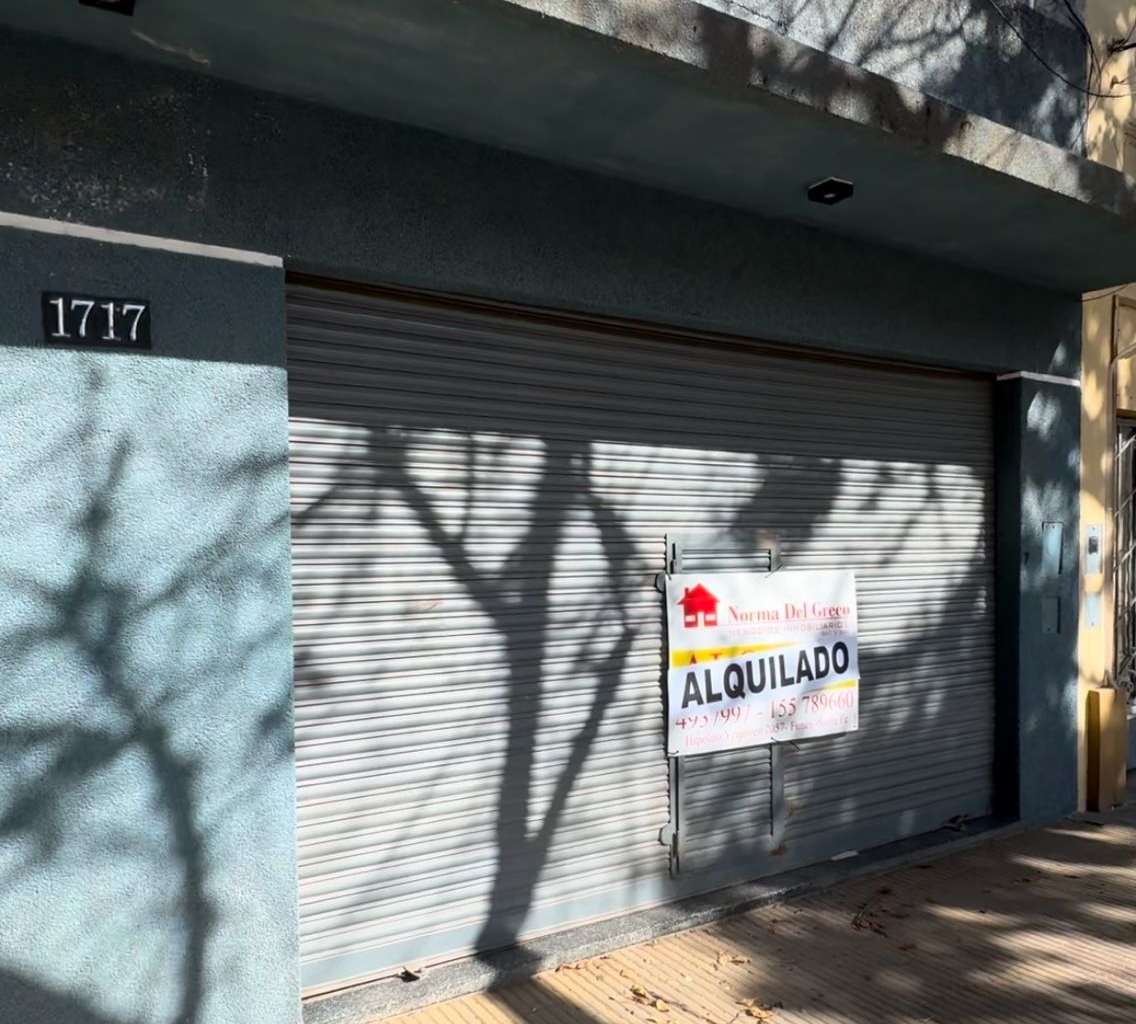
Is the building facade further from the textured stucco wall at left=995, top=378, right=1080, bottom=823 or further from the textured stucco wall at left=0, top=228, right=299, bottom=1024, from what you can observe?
the textured stucco wall at left=995, top=378, right=1080, bottom=823

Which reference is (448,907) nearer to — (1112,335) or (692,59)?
(692,59)

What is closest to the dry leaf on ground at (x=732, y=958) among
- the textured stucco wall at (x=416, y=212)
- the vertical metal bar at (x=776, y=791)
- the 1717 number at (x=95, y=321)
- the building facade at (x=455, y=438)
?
the building facade at (x=455, y=438)

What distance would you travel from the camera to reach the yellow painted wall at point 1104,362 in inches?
245

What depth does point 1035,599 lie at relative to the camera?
608cm

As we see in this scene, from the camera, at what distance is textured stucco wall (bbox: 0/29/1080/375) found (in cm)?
299

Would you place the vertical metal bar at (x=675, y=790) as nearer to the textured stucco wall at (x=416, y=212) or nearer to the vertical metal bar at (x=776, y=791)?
the vertical metal bar at (x=776, y=791)

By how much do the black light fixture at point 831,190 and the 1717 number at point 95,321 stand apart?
2897mm

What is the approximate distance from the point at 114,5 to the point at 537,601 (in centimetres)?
265

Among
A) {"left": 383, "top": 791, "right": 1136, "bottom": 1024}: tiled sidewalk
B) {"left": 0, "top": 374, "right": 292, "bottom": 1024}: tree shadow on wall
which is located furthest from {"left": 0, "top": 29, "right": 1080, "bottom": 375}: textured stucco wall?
{"left": 383, "top": 791, "right": 1136, "bottom": 1024}: tiled sidewalk

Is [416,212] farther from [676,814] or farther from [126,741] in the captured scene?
[676,814]

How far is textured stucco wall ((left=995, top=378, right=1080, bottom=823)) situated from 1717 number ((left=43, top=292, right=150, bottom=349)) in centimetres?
511

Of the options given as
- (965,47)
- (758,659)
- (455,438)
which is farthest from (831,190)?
(758,659)

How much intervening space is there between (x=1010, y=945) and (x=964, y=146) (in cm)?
357

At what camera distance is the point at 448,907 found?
396 centimetres
